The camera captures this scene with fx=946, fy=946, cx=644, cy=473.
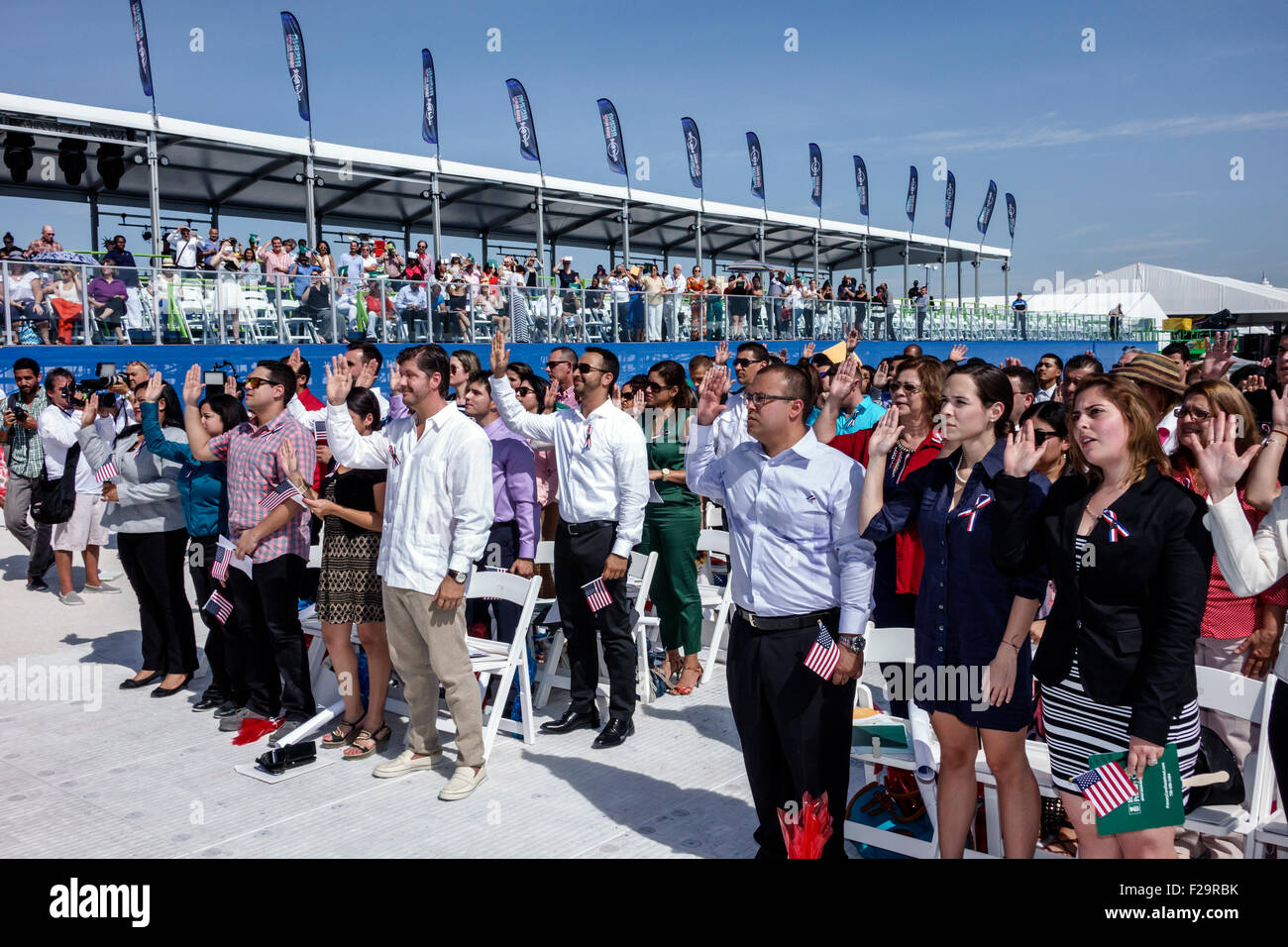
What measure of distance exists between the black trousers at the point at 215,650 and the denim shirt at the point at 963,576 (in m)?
4.17

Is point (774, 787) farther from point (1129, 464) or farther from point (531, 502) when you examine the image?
point (531, 502)

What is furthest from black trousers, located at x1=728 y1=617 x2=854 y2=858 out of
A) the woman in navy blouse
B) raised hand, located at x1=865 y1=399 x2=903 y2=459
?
raised hand, located at x1=865 y1=399 x2=903 y2=459

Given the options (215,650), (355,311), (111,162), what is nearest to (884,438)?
(215,650)

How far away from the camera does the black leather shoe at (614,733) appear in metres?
5.24

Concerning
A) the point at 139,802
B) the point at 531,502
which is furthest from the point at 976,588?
the point at 139,802

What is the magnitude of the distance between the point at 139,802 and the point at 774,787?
3.16m

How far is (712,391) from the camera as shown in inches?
168

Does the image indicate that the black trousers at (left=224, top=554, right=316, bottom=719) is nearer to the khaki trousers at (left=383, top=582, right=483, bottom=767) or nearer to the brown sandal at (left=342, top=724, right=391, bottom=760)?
the brown sandal at (left=342, top=724, right=391, bottom=760)

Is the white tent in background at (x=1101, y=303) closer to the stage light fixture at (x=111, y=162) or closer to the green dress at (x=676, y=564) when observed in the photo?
the stage light fixture at (x=111, y=162)

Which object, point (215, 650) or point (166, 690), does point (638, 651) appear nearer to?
point (215, 650)

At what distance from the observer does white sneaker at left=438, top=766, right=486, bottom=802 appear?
4.57 m

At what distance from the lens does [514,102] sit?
2198 centimetres

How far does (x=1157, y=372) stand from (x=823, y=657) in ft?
5.76

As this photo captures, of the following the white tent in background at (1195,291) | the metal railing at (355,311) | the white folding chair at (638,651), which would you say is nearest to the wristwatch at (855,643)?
the white folding chair at (638,651)
